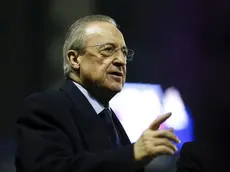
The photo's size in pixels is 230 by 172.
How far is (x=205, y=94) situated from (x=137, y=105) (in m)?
0.26

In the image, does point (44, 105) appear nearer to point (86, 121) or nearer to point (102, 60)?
point (86, 121)

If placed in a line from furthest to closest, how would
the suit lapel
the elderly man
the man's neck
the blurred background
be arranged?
1. the blurred background
2. the man's neck
3. the suit lapel
4. the elderly man

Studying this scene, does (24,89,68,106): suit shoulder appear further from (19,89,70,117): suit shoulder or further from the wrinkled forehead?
the wrinkled forehead

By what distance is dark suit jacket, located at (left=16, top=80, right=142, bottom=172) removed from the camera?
0.79 m

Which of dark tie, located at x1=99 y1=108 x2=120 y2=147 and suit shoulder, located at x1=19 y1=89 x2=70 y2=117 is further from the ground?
suit shoulder, located at x1=19 y1=89 x2=70 y2=117

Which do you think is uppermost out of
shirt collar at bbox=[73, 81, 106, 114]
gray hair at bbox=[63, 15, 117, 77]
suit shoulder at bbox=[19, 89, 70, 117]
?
gray hair at bbox=[63, 15, 117, 77]

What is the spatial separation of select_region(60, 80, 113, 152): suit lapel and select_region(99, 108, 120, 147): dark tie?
0.04 metres

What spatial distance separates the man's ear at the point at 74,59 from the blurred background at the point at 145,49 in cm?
54

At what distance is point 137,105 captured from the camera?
5.48 feet

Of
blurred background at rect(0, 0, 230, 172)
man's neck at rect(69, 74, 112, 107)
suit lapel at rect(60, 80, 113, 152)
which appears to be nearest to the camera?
suit lapel at rect(60, 80, 113, 152)

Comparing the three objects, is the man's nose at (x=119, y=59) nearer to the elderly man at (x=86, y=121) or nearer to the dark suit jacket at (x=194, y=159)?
the elderly man at (x=86, y=121)

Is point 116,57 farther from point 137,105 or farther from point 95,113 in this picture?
point 137,105

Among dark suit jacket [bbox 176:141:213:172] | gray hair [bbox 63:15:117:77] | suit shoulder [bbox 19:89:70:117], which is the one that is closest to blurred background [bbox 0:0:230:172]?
dark suit jacket [bbox 176:141:213:172]

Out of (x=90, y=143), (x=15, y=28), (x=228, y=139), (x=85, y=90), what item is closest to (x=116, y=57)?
(x=85, y=90)
